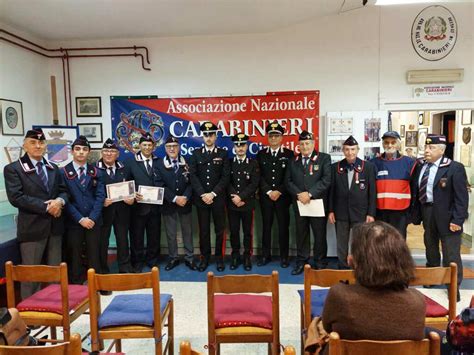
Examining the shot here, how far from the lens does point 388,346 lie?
4.16 feet

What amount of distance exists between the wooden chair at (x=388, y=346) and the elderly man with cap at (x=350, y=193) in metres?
2.68

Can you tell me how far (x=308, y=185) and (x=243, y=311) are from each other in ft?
7.58

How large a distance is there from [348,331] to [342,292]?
146mm

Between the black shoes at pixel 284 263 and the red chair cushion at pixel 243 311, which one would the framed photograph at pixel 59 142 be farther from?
the red chair cushion at pixel 243 311

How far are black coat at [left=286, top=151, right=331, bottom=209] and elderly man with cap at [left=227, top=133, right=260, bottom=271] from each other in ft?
1.46

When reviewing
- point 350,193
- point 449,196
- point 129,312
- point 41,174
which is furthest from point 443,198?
point 41,174

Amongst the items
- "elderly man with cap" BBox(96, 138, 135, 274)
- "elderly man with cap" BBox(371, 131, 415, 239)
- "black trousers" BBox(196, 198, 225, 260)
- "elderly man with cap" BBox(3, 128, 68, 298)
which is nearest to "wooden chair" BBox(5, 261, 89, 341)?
"elderly man with cap" BBox(3, 128, 68, 298)

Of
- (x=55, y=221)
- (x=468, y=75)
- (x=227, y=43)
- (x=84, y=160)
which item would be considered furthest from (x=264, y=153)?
(x=468, y=75)

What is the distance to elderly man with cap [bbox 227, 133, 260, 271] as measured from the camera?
4.29 meters

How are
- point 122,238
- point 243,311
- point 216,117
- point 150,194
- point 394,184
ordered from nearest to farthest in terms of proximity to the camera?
1. point 243,311
2. point 394,184
3. point 122,238
4. point 150,194
5. point 216,117

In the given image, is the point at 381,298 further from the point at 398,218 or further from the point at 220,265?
the point at 220,265

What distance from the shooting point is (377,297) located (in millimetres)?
1331

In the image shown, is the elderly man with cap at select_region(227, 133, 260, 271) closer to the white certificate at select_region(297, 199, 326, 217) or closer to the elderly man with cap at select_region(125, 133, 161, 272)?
the white certificate at select_region(297, 199, 326, 217)

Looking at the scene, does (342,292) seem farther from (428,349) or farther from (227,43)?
(227,43)
